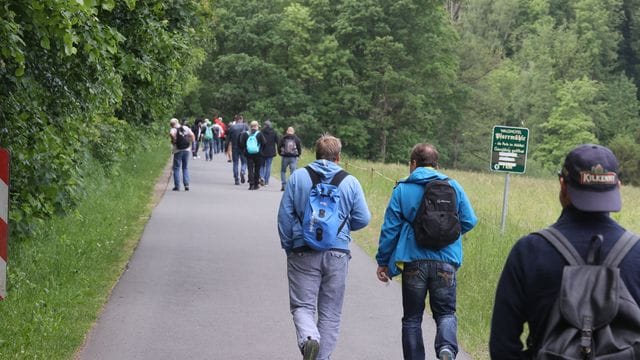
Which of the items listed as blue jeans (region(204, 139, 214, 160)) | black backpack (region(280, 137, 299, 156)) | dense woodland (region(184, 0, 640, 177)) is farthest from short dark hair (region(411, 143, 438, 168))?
dense woodland (region(184, 0, 640, 177))

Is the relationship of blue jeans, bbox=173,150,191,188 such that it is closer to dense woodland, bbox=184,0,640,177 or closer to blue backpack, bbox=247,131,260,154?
blue backpack, bbox=247,131,260,154

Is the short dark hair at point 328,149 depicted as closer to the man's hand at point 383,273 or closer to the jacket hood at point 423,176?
the jacket hood at point 423,176

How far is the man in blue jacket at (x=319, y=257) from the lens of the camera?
6.55 m

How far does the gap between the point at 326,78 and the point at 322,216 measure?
59599mm

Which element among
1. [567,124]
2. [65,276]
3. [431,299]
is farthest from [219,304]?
[567,124]

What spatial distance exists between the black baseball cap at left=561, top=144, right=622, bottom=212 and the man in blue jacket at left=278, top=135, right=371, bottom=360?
341 centimetres

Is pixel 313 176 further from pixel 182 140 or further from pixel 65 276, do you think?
pixel 182 140

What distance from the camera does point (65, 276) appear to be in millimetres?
9852

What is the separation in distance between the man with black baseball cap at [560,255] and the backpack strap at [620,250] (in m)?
0.02

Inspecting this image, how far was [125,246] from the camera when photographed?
1309cm

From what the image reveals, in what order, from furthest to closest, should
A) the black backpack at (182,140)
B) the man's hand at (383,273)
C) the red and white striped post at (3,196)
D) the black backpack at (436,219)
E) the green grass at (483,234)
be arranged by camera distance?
the black backpack at (182,140)
the green grass at (483,234)
the man's hand at (383,273)
the black backpack at (436,219)
the red and white striped post at (3,196)

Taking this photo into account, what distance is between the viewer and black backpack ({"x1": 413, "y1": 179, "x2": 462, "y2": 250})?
6227 mm

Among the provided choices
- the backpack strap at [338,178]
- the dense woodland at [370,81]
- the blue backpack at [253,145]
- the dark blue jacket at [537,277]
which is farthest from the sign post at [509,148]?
the dense woodland at [370,81]

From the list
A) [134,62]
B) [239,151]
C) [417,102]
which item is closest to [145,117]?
[134,62]
